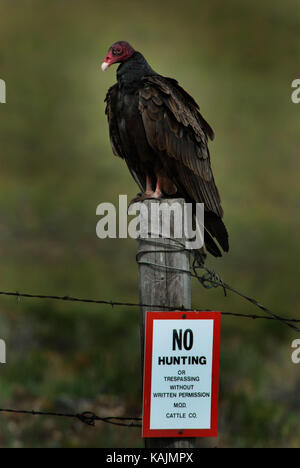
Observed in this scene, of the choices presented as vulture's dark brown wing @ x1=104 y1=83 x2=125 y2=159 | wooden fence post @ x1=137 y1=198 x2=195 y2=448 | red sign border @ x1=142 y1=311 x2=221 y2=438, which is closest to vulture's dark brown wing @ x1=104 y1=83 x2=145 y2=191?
vulture's dark brown wing @ x1=104 y1=83 x2=125 y2=159

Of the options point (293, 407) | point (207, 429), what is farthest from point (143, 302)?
point (293, 407)

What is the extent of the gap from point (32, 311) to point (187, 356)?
13.4 ft

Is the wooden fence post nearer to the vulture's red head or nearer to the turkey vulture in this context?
the turkey vulture

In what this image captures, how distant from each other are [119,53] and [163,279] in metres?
1.52

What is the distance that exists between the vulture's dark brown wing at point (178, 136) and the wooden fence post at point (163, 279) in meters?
0.80

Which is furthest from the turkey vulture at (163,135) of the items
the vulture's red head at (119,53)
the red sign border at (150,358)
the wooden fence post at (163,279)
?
the red sign border at (150,358)

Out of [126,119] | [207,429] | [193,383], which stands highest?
[126,119]

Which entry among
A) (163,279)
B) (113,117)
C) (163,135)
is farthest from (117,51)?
(163,279)

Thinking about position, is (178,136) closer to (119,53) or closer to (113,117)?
(113,117)

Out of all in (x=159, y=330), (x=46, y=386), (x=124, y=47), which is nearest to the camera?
(x=159, y=330)

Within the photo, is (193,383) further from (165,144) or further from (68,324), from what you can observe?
(68,324)

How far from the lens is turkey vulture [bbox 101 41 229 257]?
9.56 ft

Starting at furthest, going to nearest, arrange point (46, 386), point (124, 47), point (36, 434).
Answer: point (46, 386) → point (36, 434) → point (124, 47)

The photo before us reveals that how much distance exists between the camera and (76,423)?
5.05 metres
